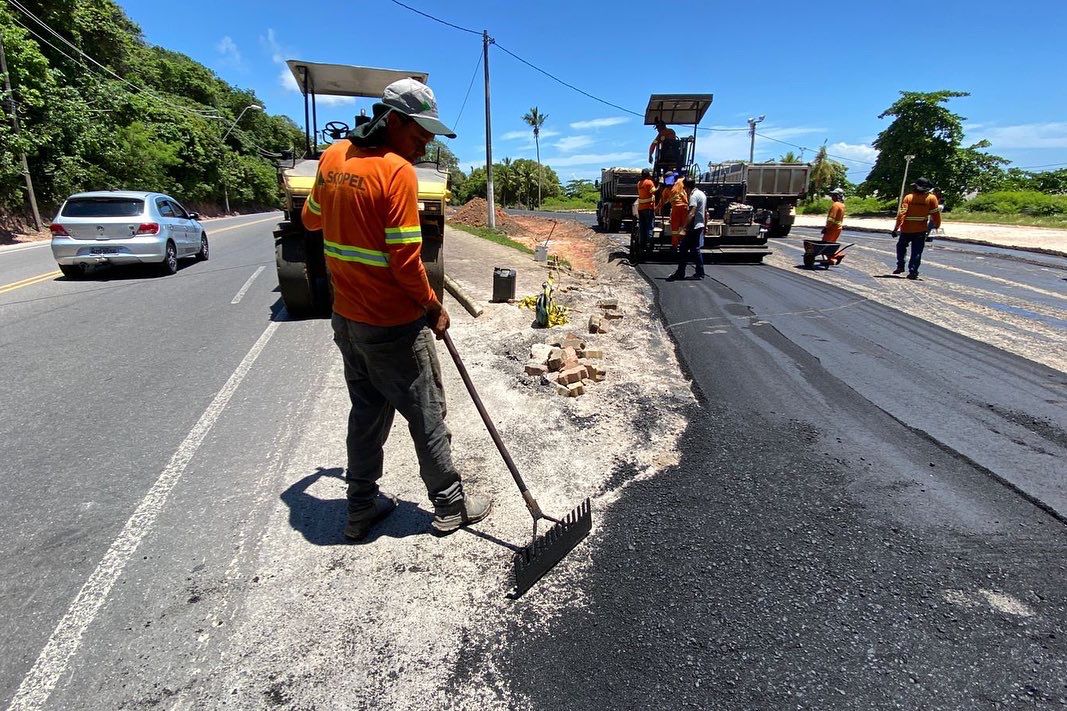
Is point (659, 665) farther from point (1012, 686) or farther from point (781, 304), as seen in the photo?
point (781, 304)

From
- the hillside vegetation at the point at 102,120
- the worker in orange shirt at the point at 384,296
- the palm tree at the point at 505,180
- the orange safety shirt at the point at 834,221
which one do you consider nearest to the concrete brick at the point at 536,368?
the worker in orange shirt at the point at 384,296

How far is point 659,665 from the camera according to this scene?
211cm

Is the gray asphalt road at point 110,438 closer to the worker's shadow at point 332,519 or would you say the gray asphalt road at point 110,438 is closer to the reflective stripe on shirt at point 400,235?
the worker's shadow at point 332,519

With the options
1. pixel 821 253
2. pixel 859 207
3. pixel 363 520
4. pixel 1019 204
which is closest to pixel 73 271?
pixel 363 520

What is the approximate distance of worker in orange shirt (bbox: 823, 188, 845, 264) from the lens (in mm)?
11502

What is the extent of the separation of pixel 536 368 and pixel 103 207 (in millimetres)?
9338

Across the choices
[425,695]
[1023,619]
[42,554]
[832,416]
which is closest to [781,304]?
[832,416]

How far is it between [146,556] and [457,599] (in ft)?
5.10

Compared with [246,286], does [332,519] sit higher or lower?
lower

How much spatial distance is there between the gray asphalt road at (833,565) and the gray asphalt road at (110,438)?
6.17ft

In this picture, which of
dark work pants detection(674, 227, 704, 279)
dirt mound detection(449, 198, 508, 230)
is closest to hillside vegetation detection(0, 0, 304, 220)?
dark work pants detection(674, 227, 704, 279)

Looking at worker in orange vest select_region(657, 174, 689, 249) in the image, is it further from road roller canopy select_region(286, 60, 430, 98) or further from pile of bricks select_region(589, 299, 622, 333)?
road roller canopy select_region(286, 60, 430, 98)

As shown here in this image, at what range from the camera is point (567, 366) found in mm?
4938

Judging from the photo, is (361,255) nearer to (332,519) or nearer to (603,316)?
(332,519)
